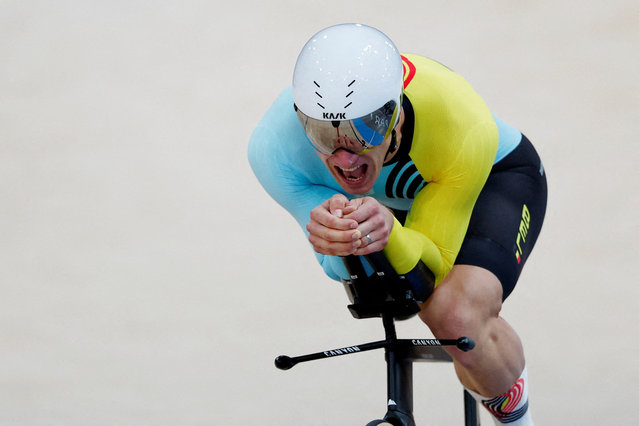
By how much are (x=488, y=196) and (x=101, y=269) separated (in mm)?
2841

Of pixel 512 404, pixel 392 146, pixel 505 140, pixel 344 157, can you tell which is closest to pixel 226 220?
pixel 505 140

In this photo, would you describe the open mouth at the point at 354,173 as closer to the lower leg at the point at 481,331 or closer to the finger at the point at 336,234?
the finger at the point at 336,234

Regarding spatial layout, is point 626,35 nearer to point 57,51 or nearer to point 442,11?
point 442,11

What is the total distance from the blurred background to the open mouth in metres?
1.85

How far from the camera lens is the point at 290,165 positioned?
7.85 ft

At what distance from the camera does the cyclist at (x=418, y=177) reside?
6.64 feet

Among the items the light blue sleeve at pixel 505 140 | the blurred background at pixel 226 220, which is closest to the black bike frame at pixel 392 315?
the light blue sleeve at pixel 505 140

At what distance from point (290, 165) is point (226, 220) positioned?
2869 mm

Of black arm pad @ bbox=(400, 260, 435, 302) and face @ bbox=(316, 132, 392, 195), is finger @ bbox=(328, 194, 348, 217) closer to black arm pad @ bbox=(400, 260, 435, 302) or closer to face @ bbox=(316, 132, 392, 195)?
face @ bbox=(316, 132, 392, 195)

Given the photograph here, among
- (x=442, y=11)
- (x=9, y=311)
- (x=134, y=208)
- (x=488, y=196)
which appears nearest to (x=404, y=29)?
(x=442, y=11)

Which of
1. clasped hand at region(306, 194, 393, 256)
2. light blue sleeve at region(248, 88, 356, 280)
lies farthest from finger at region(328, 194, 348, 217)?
light blue sleeve at region(248, 88, 356, 280)

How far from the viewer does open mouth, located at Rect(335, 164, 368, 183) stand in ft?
6.95

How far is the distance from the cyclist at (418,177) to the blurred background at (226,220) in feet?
4.62

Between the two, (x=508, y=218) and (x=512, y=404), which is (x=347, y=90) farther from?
(x=512, y=404)
